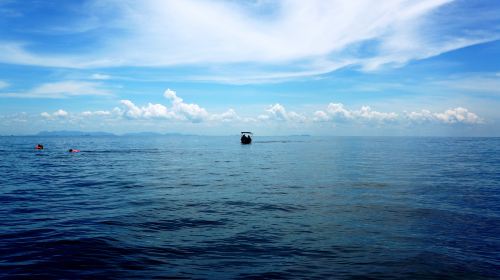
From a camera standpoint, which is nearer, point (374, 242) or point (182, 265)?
point (182, 265)

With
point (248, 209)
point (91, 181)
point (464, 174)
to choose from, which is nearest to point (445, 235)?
point (248, 209)

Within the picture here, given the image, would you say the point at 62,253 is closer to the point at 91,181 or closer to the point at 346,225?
the point at 346,225

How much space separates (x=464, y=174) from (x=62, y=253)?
1613 inches

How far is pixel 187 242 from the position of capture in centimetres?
1444

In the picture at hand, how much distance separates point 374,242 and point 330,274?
4.30m

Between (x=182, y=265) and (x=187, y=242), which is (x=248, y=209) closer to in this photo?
(x=187, y=242)

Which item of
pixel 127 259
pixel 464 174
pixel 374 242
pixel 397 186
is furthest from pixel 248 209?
pixel 464 174

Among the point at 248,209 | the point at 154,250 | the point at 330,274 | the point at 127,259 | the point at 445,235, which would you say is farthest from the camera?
the point at 248,209

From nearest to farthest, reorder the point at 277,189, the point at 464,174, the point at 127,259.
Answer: the point at 127,259
the point at 277,189
the point at 464,174

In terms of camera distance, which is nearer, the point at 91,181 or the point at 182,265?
the point at 182,265

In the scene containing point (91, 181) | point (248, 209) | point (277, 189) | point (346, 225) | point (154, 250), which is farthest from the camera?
point (91, 181)

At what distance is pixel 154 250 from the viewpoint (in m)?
13.4

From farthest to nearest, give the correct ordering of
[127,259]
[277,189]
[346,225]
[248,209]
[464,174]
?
[464,174] < [277,189] < [248,209] < [346,225] < [127,259]

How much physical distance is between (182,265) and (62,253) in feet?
16.0
